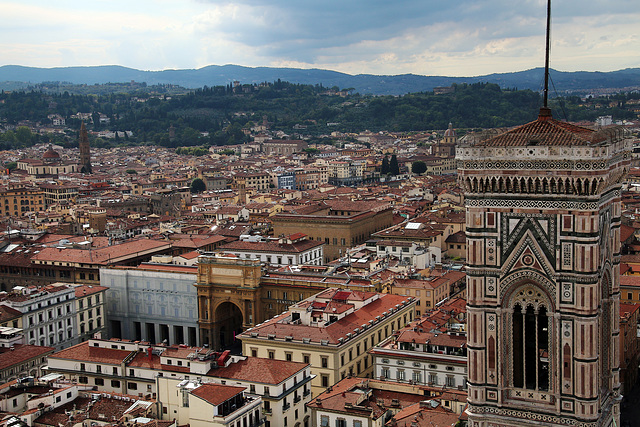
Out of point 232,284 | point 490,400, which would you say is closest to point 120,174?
point 232,284

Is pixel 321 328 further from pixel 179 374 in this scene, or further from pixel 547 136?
pixel 547 136

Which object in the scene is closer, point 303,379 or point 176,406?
point 176,406

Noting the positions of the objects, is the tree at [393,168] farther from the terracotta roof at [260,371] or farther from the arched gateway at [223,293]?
the terracotta roof at [260,371]

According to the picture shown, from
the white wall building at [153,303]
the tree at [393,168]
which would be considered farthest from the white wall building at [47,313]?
the tree at [393,168]

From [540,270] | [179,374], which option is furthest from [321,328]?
[540,270]

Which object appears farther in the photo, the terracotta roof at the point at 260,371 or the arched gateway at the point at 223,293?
the arched gateway at the point at 223,293

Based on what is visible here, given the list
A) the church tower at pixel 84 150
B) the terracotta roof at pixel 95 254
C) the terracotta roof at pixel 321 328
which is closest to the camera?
the terracotta roof at pixel 321 328

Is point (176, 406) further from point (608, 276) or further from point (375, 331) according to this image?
point (608, 276)
